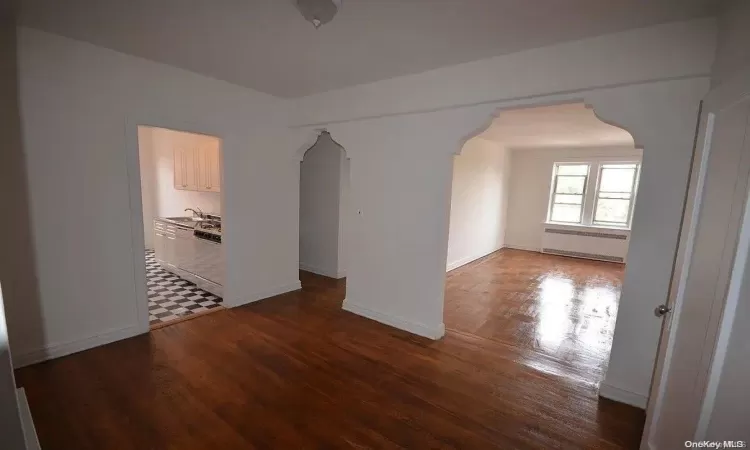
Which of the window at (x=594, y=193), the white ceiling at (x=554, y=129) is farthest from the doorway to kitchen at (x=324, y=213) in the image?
the window at (x=594, y=193)

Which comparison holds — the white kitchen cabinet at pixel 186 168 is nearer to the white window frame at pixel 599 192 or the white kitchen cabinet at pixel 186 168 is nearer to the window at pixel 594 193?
the window at pixel 594 193

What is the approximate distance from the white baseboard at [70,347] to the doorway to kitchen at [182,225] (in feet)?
0.99

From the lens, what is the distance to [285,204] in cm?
429

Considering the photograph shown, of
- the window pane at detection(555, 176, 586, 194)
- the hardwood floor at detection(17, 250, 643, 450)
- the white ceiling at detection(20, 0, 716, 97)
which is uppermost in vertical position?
the white ceiling at detection(20, 0, 716, 97)

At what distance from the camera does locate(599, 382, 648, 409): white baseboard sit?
2.27 meters

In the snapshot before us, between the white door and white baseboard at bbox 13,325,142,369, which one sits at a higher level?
the white door

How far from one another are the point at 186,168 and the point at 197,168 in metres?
0.44

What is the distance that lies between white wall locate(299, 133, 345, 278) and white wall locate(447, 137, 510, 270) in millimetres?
2006

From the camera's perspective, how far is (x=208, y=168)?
4.92 meters

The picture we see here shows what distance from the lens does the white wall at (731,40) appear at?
4.76ft

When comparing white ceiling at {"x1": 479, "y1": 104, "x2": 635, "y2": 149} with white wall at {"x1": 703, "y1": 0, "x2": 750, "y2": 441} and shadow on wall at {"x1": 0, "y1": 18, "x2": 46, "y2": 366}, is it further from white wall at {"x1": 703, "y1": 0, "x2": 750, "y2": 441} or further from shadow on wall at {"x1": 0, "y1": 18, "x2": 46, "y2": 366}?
shadow on wall at {"x1": 0, "y1": 18, "x2": 46, "y2": 366}

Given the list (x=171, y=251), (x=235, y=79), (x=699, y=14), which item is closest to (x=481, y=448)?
(x=699, y=14)

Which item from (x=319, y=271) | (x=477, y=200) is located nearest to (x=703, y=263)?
(x=319, y=271)

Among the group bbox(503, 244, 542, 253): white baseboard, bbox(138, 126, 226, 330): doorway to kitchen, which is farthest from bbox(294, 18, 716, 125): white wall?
bbox(503, 244, 542, 253): white baseboard
